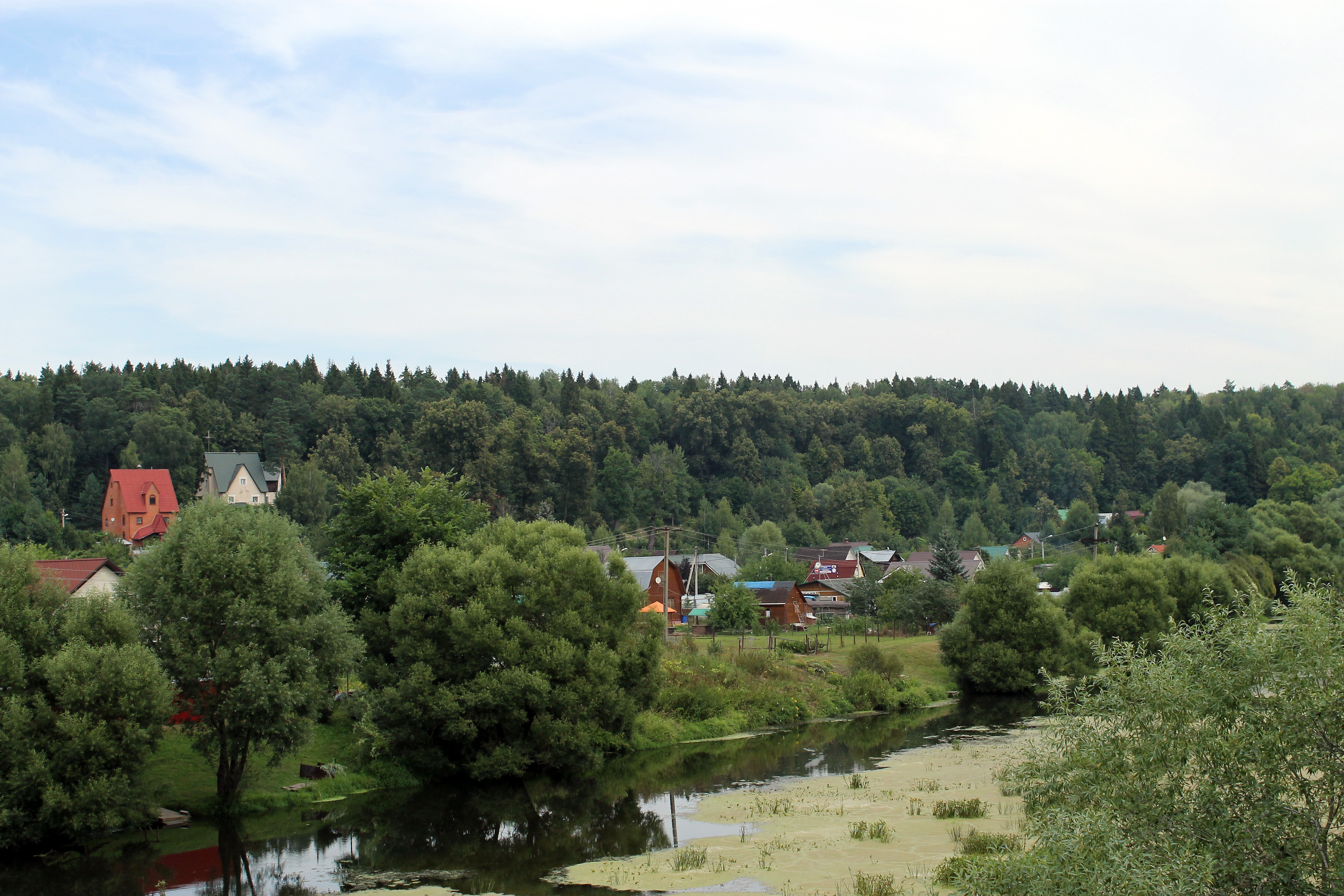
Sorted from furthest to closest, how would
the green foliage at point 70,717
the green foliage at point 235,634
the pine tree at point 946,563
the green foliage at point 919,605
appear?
the pine tree at point 946,563, the green foliage at point 919,605, the green foliage at point 235,634, the green foliage at point 70,717

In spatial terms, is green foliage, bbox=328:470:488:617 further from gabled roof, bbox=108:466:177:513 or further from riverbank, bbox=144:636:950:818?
gabled roof, bbox=108:466:177:513

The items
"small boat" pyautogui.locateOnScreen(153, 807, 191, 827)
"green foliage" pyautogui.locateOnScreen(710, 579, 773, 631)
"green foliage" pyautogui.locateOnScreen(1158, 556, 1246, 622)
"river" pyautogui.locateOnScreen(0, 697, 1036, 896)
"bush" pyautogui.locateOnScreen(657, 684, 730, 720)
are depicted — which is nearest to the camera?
"river" pyautogui.locateOnScreen(0, 697, 1036, 896)

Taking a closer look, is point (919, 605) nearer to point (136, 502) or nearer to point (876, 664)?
point (876, 664)

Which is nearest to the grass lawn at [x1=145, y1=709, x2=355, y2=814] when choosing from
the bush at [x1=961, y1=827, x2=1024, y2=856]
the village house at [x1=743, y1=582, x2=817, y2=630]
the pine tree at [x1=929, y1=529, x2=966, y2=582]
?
the bush at [x1=961, y1=827, x2=1024, y2=856]

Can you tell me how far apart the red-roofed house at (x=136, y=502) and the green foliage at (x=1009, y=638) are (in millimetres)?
67675

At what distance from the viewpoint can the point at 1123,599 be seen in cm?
6016

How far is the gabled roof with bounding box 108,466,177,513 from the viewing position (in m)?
90.7

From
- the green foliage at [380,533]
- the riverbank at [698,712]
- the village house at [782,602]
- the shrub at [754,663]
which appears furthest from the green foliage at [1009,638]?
the green foliage at [380,533]

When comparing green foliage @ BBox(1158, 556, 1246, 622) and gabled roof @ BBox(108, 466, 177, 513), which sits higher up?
gabled roof @ BBox(108, 466, 177, 513)

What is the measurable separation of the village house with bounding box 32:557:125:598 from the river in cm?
1147

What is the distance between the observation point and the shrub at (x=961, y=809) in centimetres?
2681

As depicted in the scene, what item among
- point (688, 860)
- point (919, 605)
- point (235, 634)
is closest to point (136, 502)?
point (919, 605)

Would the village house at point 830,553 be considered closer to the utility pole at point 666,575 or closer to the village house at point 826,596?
the village house at point 826,596

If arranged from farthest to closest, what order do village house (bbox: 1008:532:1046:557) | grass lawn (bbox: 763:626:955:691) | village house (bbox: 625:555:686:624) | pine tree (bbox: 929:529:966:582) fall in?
1. village house (bbox: 1008:532:1046:557)
2. village house (bbox: 625:555:686:624)
3. pine tree (bbox: 929:529:966:582)
4. grass lawn (bbox: 763:626:955:691)
